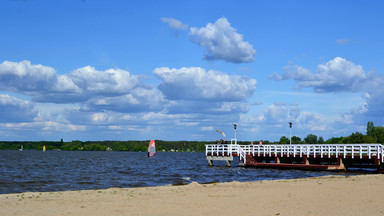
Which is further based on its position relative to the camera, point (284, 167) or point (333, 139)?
point (333, 139)

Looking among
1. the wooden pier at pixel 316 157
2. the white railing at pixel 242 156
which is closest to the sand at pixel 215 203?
the wooden pier at pixel 316 157

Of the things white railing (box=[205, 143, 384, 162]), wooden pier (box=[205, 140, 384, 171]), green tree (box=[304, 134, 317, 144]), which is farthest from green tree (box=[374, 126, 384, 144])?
wooden pier (box=[205, 140, 384, 171])

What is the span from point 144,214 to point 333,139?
133m

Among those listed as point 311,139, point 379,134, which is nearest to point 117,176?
point 379,134

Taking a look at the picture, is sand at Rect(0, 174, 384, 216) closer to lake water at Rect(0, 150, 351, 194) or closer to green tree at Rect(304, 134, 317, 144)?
lake water at Rect(0, 150, 351, 194)

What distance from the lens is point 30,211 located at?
50.0 ft

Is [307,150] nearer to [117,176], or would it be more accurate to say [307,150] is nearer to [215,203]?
[117,176]

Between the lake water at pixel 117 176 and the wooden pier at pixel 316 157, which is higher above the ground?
the wooden pier at pixel 316 157

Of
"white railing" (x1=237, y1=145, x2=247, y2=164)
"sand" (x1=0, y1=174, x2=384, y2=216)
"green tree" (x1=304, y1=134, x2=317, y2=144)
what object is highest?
"green tree" (x1=304, y1=134, x2=317, y2=144)

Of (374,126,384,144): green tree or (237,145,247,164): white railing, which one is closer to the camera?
(237,145,247,164): white railing

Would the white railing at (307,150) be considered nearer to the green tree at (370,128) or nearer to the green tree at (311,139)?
the green tree at (370,128)

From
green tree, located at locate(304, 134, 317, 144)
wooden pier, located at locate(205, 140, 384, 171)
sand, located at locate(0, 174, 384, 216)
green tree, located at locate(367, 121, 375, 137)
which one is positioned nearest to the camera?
sand, located at locate(0, 174, 384, 216)

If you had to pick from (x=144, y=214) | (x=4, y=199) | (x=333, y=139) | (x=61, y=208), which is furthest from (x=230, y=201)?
(x=333, y=139)

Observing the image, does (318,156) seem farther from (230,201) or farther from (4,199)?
(4,199)
